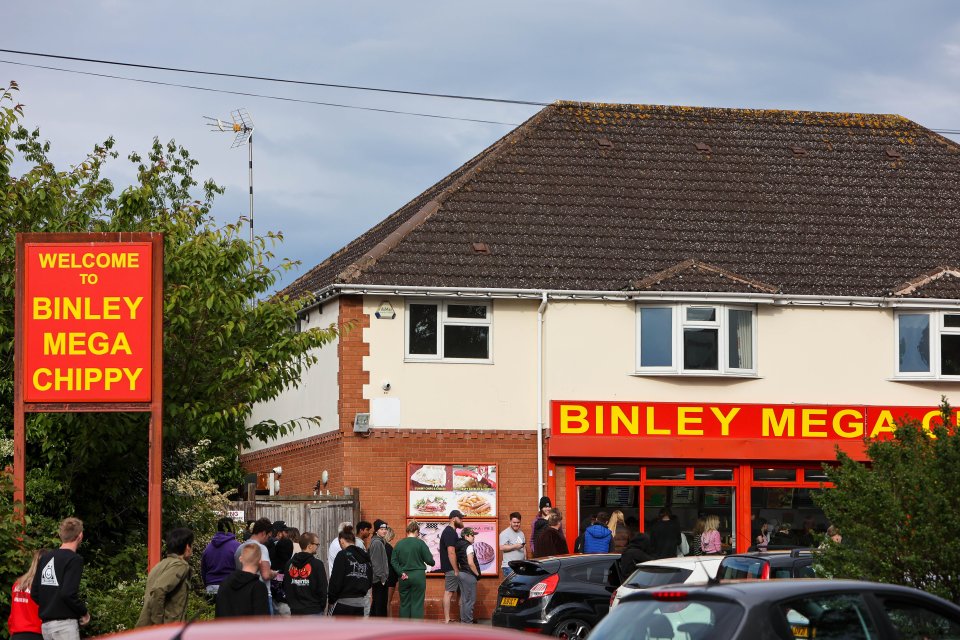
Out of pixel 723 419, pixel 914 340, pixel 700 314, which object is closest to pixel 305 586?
pixel 723 419

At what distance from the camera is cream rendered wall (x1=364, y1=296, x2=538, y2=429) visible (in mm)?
25250

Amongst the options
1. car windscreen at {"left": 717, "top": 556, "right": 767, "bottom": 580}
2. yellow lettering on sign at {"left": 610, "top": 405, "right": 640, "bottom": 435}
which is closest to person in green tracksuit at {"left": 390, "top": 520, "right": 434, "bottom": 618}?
car windscreen at {"left": 717, "top": 556, "right": 767, "bottom": 580}

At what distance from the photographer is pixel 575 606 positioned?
17.8 meters

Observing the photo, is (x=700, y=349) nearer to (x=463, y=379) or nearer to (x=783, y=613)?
(x=463, y=379)

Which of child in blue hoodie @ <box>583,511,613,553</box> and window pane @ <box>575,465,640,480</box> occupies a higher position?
window pane @ <box>575,465,640,480</box>

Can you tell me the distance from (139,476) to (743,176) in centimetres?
1465

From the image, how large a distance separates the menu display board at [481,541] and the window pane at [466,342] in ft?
9.48

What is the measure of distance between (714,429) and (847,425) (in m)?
2.46

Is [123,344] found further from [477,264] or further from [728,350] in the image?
[728,350]

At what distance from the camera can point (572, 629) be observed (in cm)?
1789

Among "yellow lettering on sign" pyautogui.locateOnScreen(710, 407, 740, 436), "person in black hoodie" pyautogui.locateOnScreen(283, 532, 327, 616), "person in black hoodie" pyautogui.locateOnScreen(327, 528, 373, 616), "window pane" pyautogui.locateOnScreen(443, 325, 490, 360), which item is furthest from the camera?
"yellow lettering on sign" pyautogui.locateOnScreen(710, 407, 740, 436)

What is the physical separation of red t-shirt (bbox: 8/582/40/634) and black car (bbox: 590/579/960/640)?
17.8 ft

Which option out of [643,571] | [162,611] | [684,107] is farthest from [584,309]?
[162,611]

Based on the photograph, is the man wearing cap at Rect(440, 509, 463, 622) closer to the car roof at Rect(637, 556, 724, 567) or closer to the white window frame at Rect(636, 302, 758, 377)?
the white window frame at Rect(636, 302, 758, 377)
